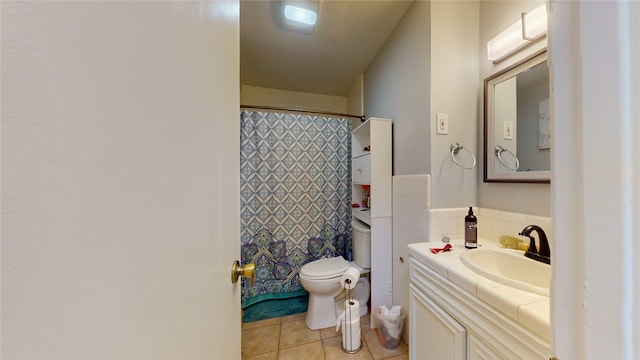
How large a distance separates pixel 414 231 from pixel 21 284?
150 centimetres

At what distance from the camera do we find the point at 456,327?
85cm

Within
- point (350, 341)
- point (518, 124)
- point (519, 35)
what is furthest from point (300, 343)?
point (519, 35)

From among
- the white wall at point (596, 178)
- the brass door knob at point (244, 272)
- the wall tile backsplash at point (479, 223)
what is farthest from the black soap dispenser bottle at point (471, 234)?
the brass door knob at point (244, 272)

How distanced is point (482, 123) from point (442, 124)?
9.6 inches

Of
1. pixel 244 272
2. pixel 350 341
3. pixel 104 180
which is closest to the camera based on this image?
pixel 104 180

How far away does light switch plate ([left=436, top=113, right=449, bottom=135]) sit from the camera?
50.8 inches

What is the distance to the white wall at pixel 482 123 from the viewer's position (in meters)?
1.04

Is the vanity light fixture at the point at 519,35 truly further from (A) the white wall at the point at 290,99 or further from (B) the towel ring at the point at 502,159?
(A) the white wall at the point at 290,99

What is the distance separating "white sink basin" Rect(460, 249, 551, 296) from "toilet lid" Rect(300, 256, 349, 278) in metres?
0.90

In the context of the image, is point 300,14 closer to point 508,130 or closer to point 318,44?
point 318,44

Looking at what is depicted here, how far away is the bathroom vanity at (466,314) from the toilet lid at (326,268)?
620 millimetres

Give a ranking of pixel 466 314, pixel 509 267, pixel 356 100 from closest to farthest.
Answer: pixel 466 314 < pixel 509 267 < pixel 356 100

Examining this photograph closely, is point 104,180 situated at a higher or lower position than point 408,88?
lower

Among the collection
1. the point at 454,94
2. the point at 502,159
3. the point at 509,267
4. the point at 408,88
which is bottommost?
the point at 509,267
